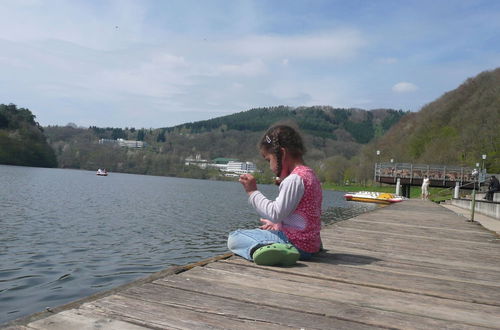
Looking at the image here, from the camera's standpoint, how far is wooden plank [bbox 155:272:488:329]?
2598mm

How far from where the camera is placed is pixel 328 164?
12794 cm

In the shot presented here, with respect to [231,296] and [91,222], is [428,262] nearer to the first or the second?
[231,296]

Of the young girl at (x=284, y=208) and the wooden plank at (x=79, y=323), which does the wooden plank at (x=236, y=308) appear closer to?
the wooden plank at (x=79, y=323)

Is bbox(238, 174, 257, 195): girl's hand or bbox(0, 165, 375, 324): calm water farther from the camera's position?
bbox(0, 165, 375, 324): calm water

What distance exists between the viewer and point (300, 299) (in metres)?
2.96

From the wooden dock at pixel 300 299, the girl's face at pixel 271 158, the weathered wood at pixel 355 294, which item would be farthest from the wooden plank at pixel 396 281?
the girl's face at pixel 271 158

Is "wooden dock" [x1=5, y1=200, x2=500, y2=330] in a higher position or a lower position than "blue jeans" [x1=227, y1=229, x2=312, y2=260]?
A: lower

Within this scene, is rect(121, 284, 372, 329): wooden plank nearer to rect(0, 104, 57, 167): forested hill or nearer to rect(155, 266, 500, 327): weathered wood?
rect(155, 266, 500, 327): weathered wood

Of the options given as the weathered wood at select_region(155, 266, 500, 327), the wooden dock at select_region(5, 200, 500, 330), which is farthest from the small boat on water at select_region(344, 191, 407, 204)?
the weathered wood at select_region(155, 266, 500, 327)

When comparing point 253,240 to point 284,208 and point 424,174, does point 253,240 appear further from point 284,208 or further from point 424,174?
point 424,174

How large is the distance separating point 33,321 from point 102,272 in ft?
26.6

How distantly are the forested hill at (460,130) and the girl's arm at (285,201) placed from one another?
60.7 meters

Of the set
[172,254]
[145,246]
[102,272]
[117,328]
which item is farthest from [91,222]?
[117,328]

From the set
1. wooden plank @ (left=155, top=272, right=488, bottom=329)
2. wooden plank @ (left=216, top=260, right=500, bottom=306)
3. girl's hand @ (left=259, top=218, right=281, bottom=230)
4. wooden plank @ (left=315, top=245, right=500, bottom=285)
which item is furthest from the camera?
wooden plank @ (left=315, top=245, right=500, bottom=285)
